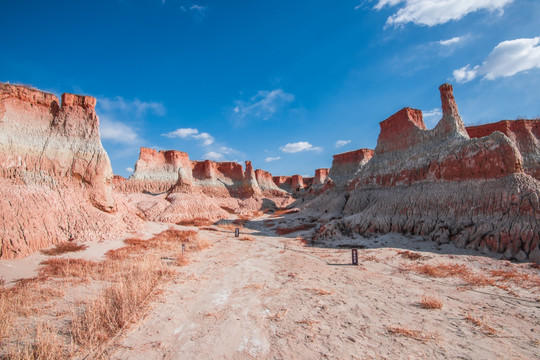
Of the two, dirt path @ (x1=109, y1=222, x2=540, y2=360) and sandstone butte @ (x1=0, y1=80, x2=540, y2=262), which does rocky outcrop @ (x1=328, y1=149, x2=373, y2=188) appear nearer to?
sandstone butte @ (x1=0, y1=80, x2=540, y2=262)

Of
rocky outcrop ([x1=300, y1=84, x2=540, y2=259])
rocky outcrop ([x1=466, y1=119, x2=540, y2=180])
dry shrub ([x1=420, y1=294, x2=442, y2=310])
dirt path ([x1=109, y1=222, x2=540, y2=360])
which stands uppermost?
rocky outcrop ([x1=466, y1=119, x2=540, y2=180])

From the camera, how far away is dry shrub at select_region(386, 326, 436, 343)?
4352 millimetres

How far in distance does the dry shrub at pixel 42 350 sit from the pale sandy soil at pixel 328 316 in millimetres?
653

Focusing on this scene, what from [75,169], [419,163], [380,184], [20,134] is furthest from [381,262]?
[20,134]

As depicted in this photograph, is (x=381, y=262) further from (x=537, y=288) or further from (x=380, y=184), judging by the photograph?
(x=380, y=184)

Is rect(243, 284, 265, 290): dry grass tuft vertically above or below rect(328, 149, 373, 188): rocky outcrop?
below

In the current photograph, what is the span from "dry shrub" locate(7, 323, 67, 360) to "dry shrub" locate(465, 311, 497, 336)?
7.86 metres

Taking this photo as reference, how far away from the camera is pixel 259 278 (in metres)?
8.37

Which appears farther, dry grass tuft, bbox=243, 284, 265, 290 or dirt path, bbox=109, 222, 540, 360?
dry grass tuft, bbox=243, 284, 265, 290

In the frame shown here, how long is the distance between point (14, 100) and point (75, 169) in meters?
4.96

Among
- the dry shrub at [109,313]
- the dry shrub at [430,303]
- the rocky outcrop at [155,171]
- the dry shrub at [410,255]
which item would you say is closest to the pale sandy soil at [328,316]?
the dry shrub at [430,303]

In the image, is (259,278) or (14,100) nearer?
(259,278)

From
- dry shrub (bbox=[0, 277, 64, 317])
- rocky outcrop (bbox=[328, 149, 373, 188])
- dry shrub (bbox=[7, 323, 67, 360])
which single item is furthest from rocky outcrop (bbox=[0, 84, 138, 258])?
rocky outcrop (bbox=[328, 149, 373, 188])

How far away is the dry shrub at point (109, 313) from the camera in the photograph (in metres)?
4.27
